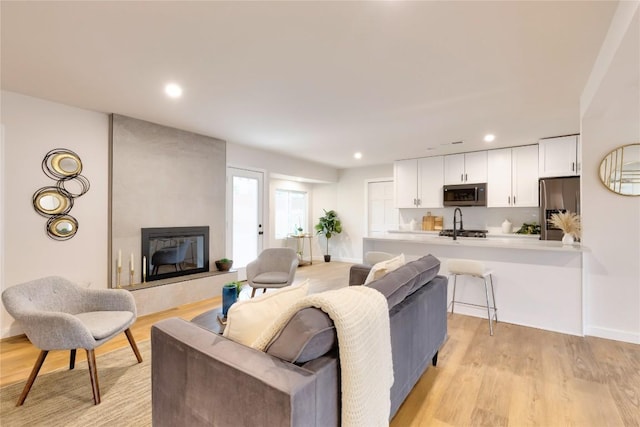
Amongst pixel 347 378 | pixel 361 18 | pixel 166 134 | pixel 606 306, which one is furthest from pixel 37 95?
pixel 606 306

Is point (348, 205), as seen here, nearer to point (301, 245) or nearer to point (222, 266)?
point (301, 245)

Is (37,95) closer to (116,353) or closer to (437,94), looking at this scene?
(116,353)

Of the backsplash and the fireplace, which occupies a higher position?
the backsplash

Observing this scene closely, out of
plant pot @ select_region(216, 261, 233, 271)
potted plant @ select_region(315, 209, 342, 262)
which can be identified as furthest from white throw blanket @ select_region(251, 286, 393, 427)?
potted plant @ select_region(315, 209, 342, 262)

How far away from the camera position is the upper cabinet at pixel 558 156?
4.29 meters

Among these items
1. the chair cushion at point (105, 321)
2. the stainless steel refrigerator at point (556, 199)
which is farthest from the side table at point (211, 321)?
the stainless steel refrigerator at point (556, 199)

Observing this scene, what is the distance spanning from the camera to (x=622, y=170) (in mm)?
2842

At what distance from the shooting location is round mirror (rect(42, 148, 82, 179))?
3059 mm

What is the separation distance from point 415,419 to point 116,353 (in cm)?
247

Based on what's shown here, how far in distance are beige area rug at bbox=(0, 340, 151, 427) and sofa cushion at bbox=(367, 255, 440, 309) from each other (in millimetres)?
1593

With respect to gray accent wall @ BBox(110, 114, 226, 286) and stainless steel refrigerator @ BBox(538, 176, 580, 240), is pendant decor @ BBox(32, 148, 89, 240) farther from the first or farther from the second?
stainless steel refrigerator @ BBox(538, 176, 580, 240)

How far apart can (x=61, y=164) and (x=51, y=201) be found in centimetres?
40

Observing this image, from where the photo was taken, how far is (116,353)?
2.57 metres

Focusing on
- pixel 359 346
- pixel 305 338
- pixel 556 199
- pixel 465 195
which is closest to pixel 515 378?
pixel 359 346
